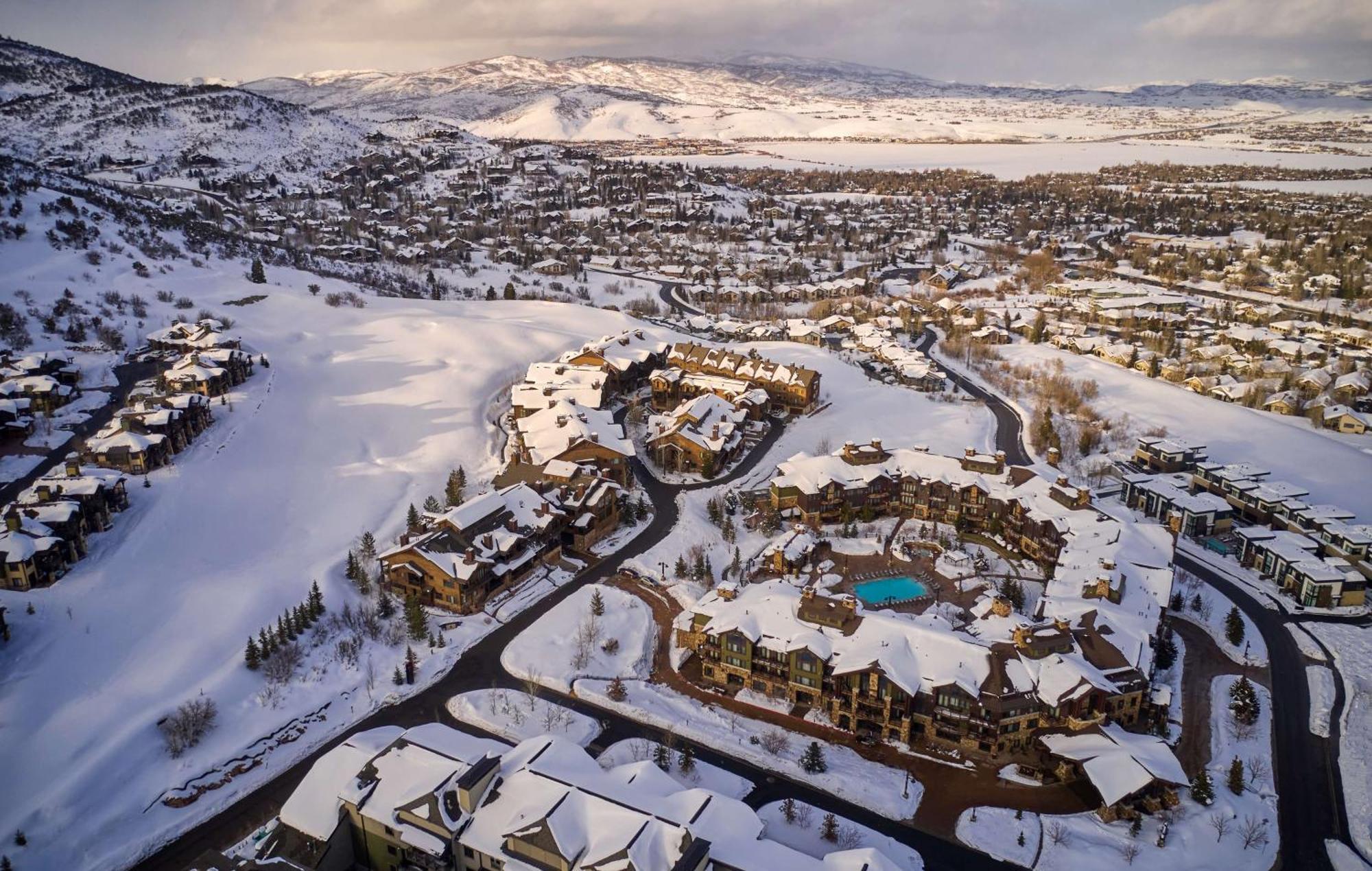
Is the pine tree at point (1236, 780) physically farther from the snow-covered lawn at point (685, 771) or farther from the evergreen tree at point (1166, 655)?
the snow-covered lawn at point (685, 771)

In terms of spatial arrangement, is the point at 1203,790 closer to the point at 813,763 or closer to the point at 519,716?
the point at 813,763

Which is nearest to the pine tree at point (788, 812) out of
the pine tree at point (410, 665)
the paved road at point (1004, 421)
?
the pine tree at point (410, 665)

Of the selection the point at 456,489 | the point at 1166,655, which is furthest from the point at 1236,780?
the point at 456,489

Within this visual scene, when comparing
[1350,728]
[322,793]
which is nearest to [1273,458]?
[1350,728]

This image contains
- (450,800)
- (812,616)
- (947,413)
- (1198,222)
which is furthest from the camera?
(1198,222)

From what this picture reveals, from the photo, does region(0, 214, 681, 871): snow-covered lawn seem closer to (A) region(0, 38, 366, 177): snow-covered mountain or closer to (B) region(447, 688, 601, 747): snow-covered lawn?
(B) region(447, 688, 601, 747): snow-covered lawn

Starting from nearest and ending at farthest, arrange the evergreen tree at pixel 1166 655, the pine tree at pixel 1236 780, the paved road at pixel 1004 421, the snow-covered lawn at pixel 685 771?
the snow-covered lawn at pixel 685 771
the pine tree at pixel 1236 780
the evergreen tree at pixel 1166 655
the paved road at pixel 1004 421

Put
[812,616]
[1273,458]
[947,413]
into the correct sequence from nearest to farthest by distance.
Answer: [812,616]
[1273,458]
[947,413]

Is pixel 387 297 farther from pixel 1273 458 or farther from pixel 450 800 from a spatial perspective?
pixel 1273 458
